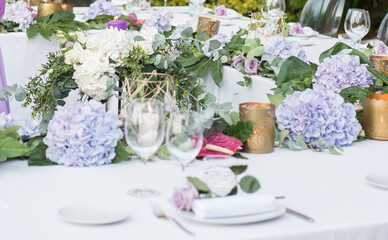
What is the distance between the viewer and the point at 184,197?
1083 mm

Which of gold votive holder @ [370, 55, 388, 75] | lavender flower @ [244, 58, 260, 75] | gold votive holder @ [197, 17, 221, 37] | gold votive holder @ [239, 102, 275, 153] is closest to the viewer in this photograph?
gold votive holder @ [239, 102, 275, 153]

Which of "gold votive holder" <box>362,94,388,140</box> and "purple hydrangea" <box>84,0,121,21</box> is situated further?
"purple hydrangea" <box>84,0,121,21</box>

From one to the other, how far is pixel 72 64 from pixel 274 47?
2.25 ft

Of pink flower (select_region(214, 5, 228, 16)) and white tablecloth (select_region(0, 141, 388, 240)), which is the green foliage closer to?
pink flower (select_region(214, 5, 228, 16))

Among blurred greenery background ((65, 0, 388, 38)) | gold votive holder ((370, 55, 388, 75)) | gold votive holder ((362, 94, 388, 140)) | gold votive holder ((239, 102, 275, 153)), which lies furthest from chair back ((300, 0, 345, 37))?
blurred greenery background ((65, 0, 388, 38))

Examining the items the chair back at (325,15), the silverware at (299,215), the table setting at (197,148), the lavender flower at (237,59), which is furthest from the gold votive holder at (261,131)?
the chair back at (325,15)

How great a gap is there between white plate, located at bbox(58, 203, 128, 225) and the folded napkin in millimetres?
132

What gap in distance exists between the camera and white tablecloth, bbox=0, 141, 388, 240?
1.04m

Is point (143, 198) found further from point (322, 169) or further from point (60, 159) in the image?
point (322, 169)

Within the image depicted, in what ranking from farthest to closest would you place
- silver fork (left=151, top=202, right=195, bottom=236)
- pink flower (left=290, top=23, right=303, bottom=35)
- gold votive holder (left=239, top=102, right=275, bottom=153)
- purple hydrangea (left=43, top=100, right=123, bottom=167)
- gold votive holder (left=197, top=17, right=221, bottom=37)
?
pink flower (left=290, top=23, right=303, bottom=35) → gold votive holder (left=197, top=17, right=221, bottom=37) → gold votive holder (left=239, top=102, right=275, bottom=153) → purple hydrangea (left=43, top=100, right=123, bottom=167) → silver fork (left=151, top=202, right=195, bottom=236)

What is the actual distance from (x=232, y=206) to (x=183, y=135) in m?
0.19

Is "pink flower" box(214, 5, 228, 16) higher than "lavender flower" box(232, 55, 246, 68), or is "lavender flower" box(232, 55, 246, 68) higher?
"pink flower" box(214, 5, 228, 16)

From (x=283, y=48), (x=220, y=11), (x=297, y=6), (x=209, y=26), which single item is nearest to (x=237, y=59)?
(x=283, y=48)

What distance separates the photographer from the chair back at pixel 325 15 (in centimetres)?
391
